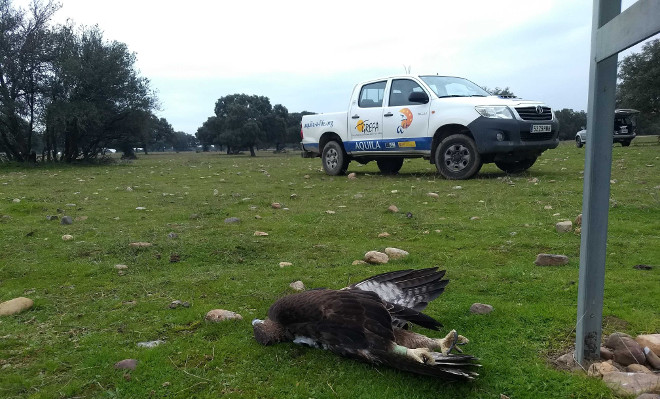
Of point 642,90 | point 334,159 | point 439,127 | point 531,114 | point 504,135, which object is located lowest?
point 334,159

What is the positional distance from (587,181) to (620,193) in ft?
19.4

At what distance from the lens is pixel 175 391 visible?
2.28 metres

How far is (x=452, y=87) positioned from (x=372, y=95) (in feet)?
6.30

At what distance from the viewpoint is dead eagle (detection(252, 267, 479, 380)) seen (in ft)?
7.19

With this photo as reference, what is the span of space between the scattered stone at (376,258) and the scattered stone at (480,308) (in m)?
1.29

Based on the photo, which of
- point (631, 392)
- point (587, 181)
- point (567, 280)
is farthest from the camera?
point (567, 280)

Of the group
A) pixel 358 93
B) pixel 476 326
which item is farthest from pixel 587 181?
pixel 358 93

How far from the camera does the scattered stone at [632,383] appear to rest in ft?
6.65

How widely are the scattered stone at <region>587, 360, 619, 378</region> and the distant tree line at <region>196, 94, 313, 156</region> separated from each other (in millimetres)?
55577

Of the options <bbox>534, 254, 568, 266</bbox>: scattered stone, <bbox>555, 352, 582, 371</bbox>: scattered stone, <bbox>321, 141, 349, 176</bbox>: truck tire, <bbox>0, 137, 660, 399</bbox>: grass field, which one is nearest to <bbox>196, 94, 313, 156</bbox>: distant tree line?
<bbox>321, 141, 349, 176</bbox>: truck tire

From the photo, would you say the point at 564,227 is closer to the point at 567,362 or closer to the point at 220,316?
the point at 567,362

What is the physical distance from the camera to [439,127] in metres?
10.3

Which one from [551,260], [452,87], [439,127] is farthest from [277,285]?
[452,87]

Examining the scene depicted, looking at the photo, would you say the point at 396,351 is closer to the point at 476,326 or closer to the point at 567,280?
the point at 476,326
